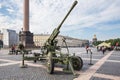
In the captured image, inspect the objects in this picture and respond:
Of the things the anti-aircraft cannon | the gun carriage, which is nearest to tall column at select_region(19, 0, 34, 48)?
the gun carriage

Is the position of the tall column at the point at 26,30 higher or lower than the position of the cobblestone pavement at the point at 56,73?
higher

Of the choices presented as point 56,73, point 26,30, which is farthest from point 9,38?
point 56,73

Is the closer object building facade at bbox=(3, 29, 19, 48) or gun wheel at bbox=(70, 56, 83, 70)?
gun wheel at bbox=(70, 56, 83, 70)

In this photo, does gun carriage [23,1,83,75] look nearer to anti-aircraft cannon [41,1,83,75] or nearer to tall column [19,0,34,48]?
anti-aircraft cannon [41,1,83,75]

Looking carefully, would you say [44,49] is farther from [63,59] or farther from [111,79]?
[111,79]

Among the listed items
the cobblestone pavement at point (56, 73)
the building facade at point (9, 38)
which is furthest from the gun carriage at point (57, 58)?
the building facade at point (9, 38)

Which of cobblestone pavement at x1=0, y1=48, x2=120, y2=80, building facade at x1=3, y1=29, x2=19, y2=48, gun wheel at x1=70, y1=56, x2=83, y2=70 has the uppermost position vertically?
building facade at x1=3, y1=29, x2=19, y2=48

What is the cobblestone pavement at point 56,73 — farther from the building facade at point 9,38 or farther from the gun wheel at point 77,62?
the building facade at point 9,38

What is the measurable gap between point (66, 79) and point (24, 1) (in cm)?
5200

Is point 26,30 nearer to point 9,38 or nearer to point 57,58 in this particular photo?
point 9,38

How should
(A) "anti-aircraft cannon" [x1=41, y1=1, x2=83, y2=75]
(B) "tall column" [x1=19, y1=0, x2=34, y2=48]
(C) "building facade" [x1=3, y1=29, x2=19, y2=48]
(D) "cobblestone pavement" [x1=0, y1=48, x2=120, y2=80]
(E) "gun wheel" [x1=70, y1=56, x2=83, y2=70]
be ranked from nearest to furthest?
(D) "cobblestone pavement" [x1=0, y1=48, x2=120, y2=80]
(A) "anti-aircraft cannon" [x1=41, y1=1, x2=83, y2=75]
(E) "gun wheel" [x1=70, y1=56, x2=83, y2=70]
(B) "tall column" [x1=19, y1=0, x2=34, y2=48]
(C) "building facade" [x1=3, y1=29, x2=19, y2=48]

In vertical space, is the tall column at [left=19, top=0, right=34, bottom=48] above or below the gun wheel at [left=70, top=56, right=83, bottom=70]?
above

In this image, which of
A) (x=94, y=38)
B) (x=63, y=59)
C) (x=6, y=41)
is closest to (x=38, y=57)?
(x=63, y=59)

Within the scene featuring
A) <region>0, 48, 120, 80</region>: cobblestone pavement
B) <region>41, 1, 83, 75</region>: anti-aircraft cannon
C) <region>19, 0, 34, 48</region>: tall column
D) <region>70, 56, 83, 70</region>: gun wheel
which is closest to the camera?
<region>0, 48, 120, 80</region>: cobblestone pavement
